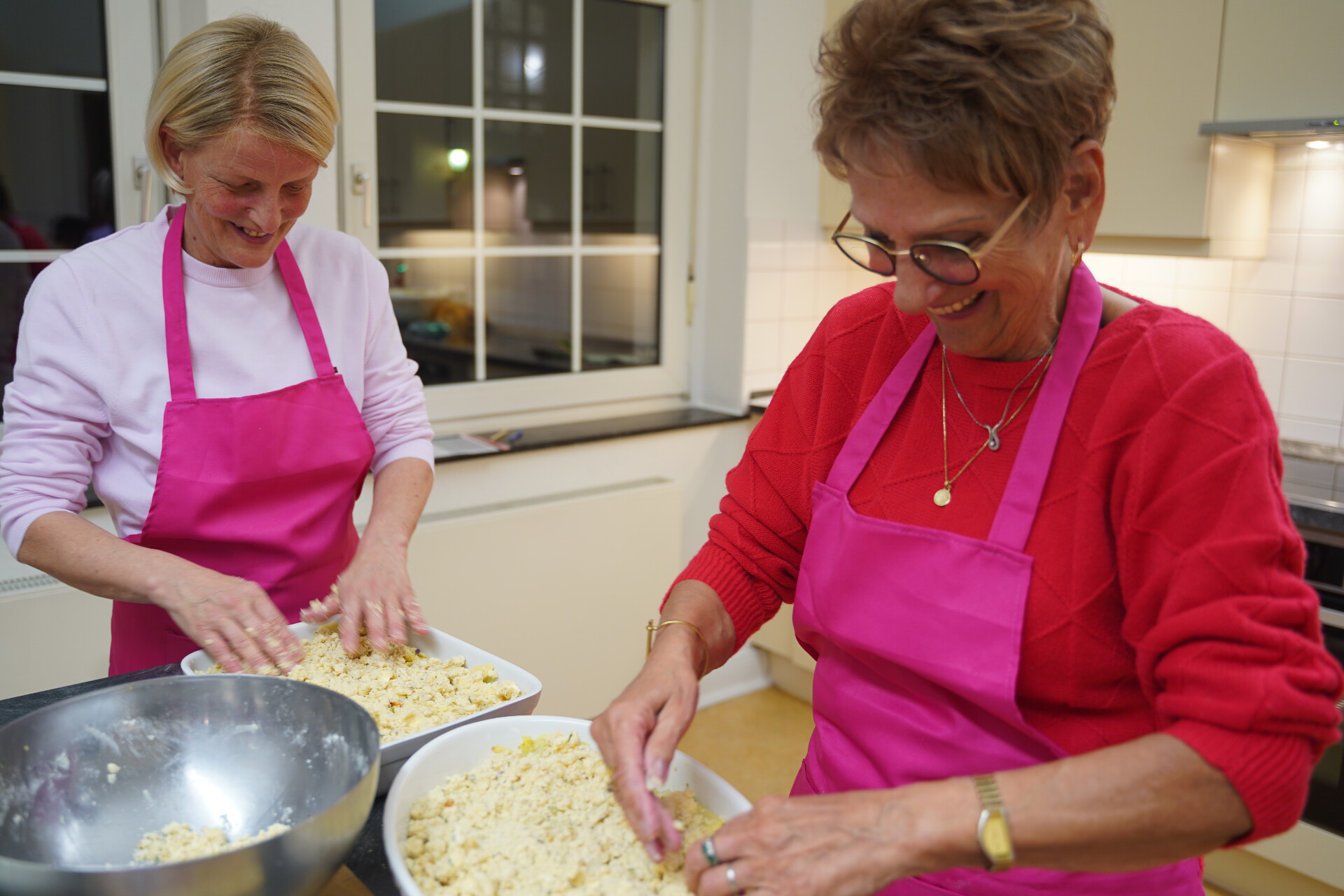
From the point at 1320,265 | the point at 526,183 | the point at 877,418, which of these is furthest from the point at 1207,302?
the point at 877,418

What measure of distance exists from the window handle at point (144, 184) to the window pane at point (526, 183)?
0.83 m

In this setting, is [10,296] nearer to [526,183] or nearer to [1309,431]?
[526,183]

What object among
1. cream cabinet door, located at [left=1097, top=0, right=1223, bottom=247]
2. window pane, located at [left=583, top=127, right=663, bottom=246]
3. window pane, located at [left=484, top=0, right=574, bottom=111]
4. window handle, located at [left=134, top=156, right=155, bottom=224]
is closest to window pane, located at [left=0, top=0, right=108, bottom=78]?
window handle, located at [left=134, top=156, right=155, bottom=224]

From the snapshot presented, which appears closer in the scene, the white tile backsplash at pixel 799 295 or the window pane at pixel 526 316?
the window pane at pixel 526 316

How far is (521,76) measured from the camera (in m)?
2.79

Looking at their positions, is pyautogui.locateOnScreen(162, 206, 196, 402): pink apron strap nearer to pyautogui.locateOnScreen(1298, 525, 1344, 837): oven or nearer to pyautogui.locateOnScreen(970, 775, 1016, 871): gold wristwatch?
pyautogui.locateOnScreen(970, 775, 1016, 871): gold wristwatch

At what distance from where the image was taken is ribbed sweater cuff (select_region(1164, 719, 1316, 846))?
2.63ft

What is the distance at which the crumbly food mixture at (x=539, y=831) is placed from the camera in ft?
2.92

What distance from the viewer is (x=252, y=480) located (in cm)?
143

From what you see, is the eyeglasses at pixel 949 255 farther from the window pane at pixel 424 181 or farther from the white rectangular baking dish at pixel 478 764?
the window pane at pixel 424 181

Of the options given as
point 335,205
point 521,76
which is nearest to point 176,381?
point 335,205

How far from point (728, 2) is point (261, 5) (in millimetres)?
1378

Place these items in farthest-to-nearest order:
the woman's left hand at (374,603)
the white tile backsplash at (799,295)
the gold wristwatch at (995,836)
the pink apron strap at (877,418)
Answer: the white tile backsplash at (799,295), the woman's left hand at (374,603), the pink apron strap at (877,418), the gold wristwatch at (995,836)

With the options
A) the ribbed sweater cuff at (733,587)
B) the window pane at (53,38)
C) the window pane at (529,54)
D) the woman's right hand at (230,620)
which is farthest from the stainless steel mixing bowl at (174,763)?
the window pane at (529,54)
